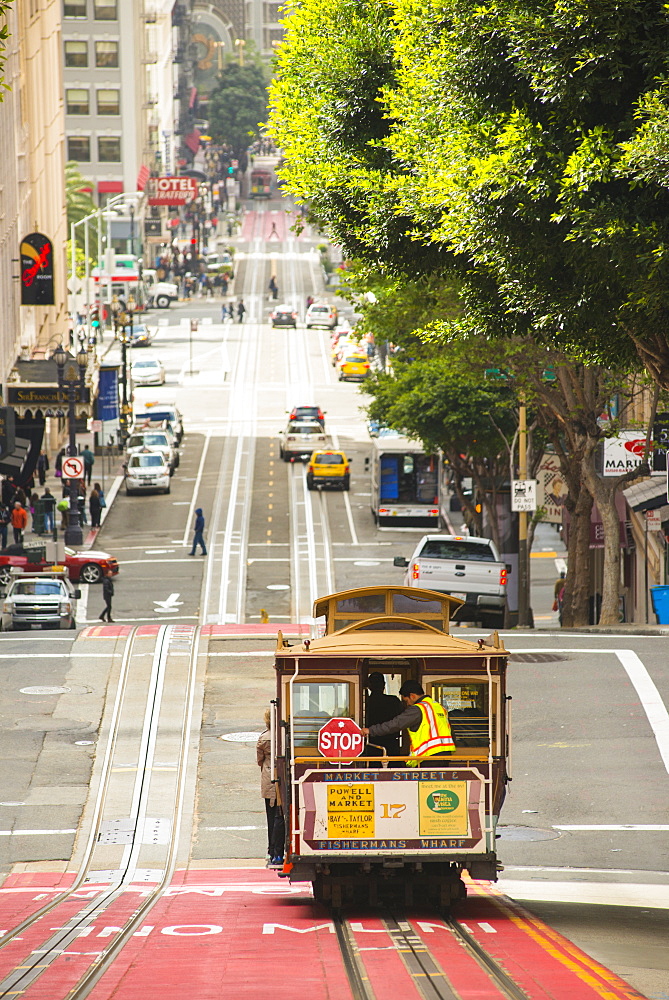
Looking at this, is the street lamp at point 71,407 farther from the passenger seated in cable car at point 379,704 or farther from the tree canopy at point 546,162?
the passenger seated in cable car at point 379,704

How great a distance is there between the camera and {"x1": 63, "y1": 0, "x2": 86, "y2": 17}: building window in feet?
468

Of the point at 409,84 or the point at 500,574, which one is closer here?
the point at 409,84

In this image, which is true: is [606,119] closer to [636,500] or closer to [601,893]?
[601,893]

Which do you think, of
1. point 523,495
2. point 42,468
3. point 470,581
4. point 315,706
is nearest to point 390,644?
point 315,706

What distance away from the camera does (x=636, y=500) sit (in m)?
39.7

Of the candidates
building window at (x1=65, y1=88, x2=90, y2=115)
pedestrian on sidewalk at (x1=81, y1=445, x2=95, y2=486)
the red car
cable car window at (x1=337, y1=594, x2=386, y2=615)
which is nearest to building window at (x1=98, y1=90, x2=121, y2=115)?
building window at (x1=65, y1=88, x2=90, y2=115)

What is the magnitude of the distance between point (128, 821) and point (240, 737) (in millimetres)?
3899

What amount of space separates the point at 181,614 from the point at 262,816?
77.6 feet

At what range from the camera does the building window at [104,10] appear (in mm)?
143375

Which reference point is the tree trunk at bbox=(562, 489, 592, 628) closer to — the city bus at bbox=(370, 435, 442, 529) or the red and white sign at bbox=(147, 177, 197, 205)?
the city bus at bbox=(370, 435, 442, 529)

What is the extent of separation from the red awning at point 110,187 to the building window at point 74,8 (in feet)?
49.5

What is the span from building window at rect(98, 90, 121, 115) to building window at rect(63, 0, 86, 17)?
7.08 meters

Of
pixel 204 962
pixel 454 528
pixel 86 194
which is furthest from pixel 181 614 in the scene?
pixel 86 194

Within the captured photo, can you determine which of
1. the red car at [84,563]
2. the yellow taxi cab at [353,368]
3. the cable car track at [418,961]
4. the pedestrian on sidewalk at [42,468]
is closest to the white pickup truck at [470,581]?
the red car at [84,563]
